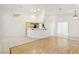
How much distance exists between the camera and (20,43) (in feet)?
6.59

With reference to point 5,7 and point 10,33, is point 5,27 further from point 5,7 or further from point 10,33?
point 5,7

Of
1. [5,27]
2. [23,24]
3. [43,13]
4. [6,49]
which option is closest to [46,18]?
[43,13]

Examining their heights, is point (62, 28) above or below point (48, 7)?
below

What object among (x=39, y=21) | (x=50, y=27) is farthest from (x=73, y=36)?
(x=39, y=21)

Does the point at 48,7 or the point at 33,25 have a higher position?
the point at 48,7

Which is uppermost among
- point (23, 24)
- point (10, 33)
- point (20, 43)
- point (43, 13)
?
point (43, 13)

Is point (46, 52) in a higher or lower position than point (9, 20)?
lower

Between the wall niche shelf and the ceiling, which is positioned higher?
the ceiling

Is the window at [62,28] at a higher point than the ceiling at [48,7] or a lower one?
lower

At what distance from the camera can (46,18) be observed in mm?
2029

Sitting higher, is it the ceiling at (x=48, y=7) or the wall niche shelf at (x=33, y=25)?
the ceiling at (x=48, y=7)

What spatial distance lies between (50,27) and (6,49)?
2.49 ft

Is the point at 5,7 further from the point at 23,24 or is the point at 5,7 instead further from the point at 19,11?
the point at 23,24

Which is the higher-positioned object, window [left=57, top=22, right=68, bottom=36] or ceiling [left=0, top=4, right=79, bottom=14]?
ceiling [left=0, top=4, right=79, bottom=14]
